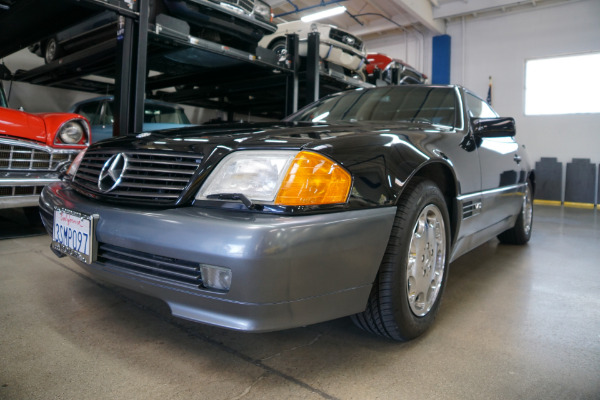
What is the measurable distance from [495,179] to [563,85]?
8.60 m

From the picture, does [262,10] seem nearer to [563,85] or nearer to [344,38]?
[344,38]

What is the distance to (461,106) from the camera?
2.20 meters

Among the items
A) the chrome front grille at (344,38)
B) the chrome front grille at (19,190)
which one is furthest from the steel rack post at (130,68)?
the chrome front grille at (344,38)

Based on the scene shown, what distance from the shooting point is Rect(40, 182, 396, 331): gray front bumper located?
1.01m

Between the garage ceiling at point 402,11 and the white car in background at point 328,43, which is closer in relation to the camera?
the white car in background at point 328,43

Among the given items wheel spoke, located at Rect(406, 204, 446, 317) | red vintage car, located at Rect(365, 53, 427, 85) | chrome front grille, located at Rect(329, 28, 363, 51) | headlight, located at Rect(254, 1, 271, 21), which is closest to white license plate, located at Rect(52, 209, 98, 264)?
wheel spoke, located at Rect(406, 204, 446, 317)

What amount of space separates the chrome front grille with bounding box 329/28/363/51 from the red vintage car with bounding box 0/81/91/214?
125 inches

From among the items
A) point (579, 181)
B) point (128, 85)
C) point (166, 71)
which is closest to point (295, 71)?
point (166, 71)

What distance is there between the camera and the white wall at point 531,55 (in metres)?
8.68

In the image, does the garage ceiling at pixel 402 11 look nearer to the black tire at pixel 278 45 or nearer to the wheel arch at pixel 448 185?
the black tire at pixel 278 45

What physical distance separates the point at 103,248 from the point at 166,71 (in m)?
4.26

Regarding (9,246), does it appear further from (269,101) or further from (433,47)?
(433,47)

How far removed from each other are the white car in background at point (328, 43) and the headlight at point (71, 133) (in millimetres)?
2480

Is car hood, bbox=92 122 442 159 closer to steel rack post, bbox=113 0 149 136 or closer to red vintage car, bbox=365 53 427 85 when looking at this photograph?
steel rack post, bbox=113 0 149 136
